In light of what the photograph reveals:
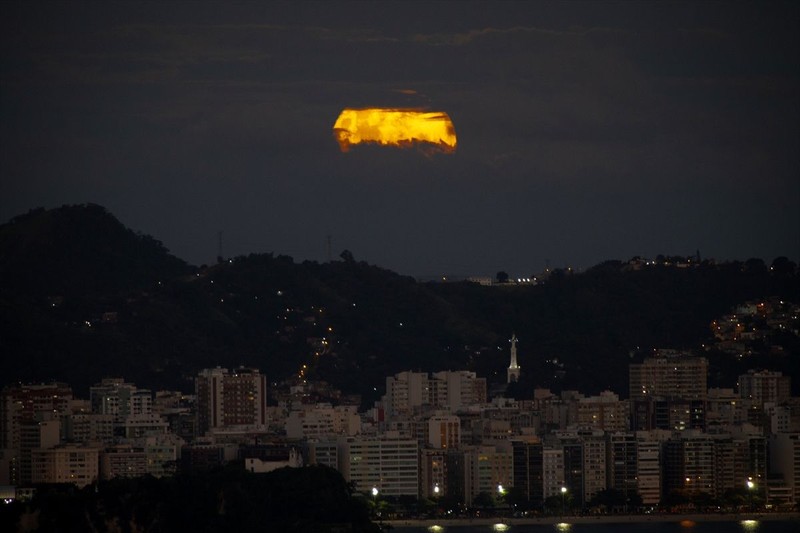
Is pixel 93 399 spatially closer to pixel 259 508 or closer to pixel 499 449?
pixel 499 449

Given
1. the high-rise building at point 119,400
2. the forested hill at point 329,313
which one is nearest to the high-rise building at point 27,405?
the high-rise building at point 119,400

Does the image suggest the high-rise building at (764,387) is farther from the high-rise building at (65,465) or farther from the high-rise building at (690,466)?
the high-rise building at (65,465)

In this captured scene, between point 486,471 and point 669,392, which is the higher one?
point 669,392

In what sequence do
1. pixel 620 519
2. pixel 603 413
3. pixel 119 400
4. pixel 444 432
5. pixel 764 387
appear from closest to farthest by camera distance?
pixel 620 519, pixel 444 432, pixel 603 413, pixel 119 400, pixel 764 387

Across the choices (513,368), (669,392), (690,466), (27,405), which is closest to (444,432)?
(690,466)

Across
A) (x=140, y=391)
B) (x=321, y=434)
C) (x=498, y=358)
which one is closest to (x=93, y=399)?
(x=140, y=391)

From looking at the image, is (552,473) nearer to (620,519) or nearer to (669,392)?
(620,519)

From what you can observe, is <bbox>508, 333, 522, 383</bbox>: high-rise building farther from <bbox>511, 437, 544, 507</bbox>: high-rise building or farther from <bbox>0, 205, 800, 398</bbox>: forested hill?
<bbox>511, 437, 544, 507</bbox>: high-rise building
